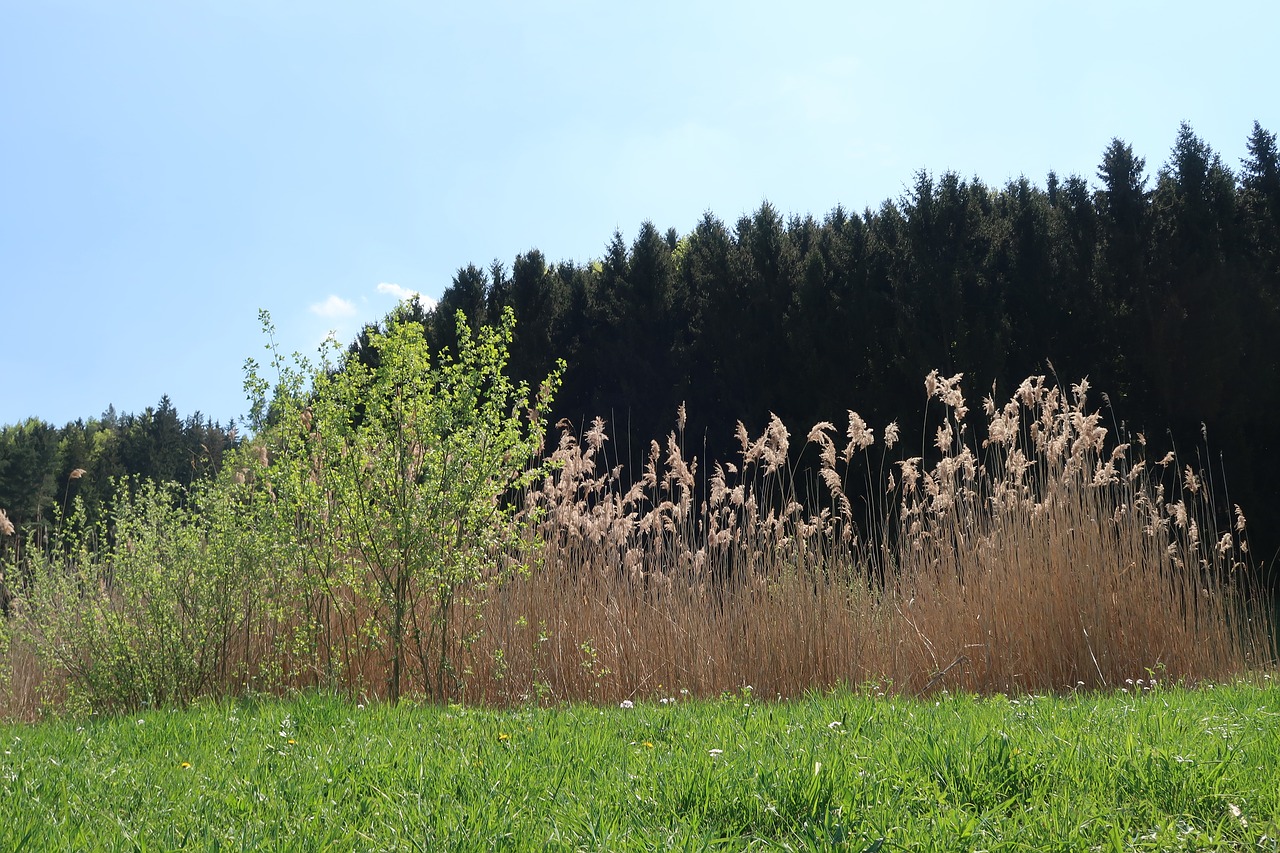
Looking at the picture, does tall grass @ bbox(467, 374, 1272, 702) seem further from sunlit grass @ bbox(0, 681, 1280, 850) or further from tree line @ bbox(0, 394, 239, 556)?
tree line @ bbox(0, 394, 239, 556)

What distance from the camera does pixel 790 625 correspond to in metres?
5.55

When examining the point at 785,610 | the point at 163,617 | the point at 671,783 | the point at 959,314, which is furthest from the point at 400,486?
the point at 959,314

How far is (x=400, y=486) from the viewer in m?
5.11

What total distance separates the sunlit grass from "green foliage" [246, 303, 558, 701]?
1.42 m

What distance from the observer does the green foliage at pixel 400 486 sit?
5.09 metres

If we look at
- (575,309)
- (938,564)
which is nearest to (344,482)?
(938,564)

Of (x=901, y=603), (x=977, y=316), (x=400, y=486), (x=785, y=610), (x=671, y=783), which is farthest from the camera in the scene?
(x=977, y=316)

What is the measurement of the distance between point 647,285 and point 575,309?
1.18m

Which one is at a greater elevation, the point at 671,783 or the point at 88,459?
the point at 88,459

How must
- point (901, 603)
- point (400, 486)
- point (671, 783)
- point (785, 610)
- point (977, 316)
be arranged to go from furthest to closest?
point (977, 316), point (901, 603), point (785, 610), point (400, 486), point (671, 783)

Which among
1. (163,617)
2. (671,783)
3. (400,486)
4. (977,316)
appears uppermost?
(977,316)

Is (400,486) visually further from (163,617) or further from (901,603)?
(901,603)

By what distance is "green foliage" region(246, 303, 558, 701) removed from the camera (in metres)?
5.09

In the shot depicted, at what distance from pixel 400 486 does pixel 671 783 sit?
2936 mm
